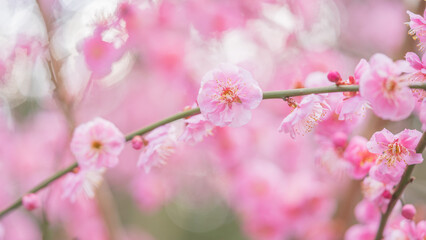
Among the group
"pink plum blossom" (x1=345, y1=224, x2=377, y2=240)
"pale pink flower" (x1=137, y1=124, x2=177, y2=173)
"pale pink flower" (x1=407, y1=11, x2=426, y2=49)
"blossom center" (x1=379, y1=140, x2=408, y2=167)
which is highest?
"pale pink flower" (x1=407, y1=11, x2=426, y2=49)

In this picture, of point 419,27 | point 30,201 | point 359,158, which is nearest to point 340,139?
point 359,158

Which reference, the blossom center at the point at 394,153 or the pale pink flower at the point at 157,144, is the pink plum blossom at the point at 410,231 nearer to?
the blossom center at the point at 394,153

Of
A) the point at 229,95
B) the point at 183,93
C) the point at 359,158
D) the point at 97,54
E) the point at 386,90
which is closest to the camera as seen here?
the point at 386,90

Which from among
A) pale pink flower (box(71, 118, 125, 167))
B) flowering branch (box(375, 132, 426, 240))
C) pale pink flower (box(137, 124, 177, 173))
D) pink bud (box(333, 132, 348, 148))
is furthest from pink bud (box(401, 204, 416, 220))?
pale pink flower (box(71, 118, 125, 167))

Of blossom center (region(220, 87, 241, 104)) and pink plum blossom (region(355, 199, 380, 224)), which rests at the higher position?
blossom center (region(220, 87, 241, 104))

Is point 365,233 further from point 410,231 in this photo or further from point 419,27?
point 419,27

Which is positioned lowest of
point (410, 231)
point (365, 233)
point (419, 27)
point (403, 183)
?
point (365, 233)

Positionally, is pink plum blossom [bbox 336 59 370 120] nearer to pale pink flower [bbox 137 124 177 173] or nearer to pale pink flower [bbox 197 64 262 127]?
pale pink flower [bbox 197 64 262 127]
